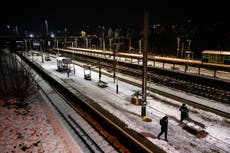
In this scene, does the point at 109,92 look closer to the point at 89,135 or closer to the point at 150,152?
the point at 89,135

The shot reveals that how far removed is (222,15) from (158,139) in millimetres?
52126

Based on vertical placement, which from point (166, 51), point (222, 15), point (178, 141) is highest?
point (222, 15)

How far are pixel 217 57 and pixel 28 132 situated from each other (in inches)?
1246

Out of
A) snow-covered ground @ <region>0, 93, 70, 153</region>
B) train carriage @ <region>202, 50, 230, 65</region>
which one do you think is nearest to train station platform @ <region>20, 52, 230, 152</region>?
snow-covered ground @ <region>0, 93, 70, 153</region>

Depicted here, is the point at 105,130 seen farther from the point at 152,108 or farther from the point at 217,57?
the point at 217,57

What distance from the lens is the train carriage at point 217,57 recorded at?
30.7 metres

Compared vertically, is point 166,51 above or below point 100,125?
above

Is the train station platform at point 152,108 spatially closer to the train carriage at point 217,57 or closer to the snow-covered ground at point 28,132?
the snow-covered ground at point 28,132

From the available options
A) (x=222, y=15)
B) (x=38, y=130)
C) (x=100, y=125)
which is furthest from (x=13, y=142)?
(x=222, y=15)

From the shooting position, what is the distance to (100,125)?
43.4 ft

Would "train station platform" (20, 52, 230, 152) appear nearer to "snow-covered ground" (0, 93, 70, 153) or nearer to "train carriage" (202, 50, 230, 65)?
"snow-covered ground" (0, 93, 70, 153)

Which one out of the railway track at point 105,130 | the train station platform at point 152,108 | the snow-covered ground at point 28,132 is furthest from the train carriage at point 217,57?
the snow-covered ground at point 28,132

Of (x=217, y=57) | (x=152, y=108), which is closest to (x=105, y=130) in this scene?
(x=152, y=108)

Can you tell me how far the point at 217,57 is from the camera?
32.1 m
